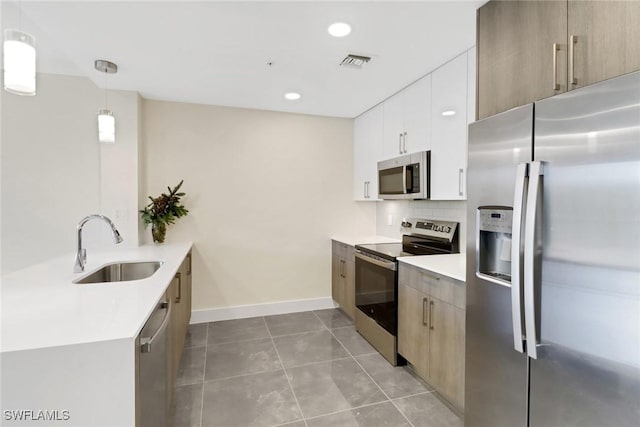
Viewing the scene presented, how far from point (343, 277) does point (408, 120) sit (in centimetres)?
188

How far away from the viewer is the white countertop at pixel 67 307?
3.46 ft

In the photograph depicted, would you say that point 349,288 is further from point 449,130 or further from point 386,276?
point 449,130

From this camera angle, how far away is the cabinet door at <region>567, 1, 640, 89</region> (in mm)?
1086

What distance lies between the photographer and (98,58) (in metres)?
2.50

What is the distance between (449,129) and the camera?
2439 mm

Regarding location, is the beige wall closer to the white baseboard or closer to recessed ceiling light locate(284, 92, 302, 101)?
the white baseboard

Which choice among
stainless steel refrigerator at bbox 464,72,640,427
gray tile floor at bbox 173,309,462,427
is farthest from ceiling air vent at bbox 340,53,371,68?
gray tile floor at bbox 173,309,462,427

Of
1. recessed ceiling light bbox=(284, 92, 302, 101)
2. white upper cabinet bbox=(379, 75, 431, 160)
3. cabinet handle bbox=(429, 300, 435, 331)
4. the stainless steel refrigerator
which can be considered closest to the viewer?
the stainless steel refrigerator

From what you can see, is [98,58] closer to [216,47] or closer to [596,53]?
[216,47]

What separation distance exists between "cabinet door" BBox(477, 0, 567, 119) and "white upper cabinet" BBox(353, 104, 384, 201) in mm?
1756

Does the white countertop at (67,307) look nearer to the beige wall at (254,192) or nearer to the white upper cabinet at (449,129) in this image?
the beige wall at (254,192)

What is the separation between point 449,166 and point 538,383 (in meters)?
1.56

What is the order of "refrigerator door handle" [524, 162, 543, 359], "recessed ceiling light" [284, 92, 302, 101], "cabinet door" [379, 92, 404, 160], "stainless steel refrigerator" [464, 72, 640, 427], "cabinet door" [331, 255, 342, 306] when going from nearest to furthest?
"stainless steel refrigerator" [464, 72, 640, 427]
"refrigerator door handle" [524, 162, 543, 359]
"cabinet door" [379, 92, 404, 160]
"recessed ceiling light" [284, 92, 302, 101]
"cabinet door" [331, 255, 342, 306]

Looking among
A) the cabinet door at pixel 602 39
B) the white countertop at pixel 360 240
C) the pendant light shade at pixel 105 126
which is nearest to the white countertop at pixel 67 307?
the pendant light shade at pixel 105 126
